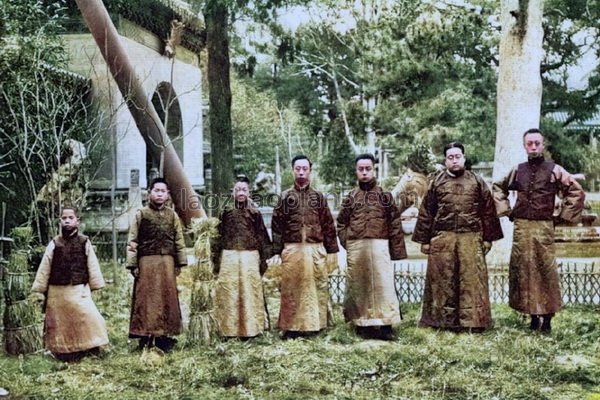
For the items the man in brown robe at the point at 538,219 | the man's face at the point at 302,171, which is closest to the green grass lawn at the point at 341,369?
the man in brown robe at the point at 538,219

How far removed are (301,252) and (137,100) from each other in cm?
281

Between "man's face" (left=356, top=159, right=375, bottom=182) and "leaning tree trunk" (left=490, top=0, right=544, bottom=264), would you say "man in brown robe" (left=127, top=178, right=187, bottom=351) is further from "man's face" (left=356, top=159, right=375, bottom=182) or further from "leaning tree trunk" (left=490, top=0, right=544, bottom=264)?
"leaning tree trunk" (left=490, top=0, right=544, bottom=264)

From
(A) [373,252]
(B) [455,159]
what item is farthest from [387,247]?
(B) [455,159]

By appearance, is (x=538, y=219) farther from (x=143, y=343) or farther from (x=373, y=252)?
(x=143, y=343)

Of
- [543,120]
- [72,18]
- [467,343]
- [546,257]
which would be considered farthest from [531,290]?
[72,18]

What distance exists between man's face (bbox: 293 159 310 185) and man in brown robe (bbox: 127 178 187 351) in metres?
1.05

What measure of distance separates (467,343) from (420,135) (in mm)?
7338

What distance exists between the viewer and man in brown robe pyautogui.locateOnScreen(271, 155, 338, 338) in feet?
18.6

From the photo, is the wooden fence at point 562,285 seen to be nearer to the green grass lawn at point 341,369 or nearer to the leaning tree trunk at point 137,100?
the green grass lawn at point 341,369

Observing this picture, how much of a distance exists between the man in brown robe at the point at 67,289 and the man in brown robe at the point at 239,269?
40.2 inches

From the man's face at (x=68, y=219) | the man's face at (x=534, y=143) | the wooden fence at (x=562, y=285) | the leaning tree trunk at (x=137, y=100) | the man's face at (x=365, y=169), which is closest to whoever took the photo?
the man's face at (x=68, y=219)

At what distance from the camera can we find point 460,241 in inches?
223

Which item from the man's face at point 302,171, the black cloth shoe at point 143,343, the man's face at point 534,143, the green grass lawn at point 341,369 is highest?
the man's face at point 534,143

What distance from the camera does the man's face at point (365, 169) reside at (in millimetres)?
5664
